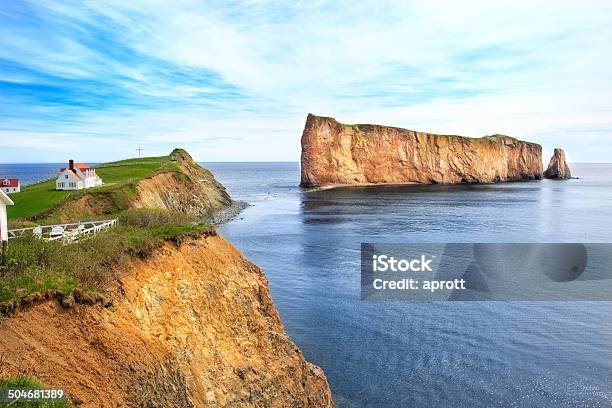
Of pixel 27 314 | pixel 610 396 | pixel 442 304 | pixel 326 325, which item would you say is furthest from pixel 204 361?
pixel 442 304

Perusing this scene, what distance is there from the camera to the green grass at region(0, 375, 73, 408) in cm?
885

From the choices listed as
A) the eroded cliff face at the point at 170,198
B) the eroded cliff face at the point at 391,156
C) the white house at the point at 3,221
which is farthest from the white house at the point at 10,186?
the eroded cliff face at the point at 391,156

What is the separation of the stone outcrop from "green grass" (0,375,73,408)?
682 ft

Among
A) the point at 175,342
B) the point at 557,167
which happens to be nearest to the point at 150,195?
the point at 175,342

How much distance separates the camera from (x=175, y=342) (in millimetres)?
14273

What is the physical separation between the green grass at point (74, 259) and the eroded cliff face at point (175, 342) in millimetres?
449

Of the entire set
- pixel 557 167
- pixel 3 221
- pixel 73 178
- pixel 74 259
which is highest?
pixel 557 167

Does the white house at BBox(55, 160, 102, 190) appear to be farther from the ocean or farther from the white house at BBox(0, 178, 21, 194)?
the ocean

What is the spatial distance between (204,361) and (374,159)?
125 meters

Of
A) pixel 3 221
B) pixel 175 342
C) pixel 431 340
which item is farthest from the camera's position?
pixel 431 340

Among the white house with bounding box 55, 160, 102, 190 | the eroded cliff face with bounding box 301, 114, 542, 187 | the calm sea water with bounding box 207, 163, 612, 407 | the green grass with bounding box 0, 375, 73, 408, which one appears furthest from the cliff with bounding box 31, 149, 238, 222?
the eroded cliff face with bounding box 301, 114, 542, 187

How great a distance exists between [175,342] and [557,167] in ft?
682

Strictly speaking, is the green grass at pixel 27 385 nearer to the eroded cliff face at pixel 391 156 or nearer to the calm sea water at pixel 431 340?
the calm sea water at pixel 431 340

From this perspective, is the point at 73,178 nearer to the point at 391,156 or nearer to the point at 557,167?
the point at 391,156
